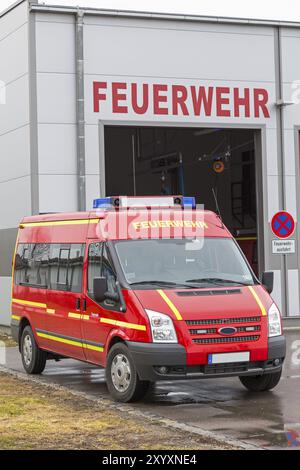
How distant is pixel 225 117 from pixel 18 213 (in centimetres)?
530

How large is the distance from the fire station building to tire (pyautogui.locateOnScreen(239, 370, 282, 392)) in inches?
298

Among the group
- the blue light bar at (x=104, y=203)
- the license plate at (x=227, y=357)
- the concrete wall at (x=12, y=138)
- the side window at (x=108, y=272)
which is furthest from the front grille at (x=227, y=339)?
the concrete wall at (x=12, y=138)

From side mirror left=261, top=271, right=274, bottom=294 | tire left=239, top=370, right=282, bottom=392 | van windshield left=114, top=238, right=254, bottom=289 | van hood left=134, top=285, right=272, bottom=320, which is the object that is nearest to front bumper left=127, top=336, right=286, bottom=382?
van hood left=134, top=285, right=272, bottom=320

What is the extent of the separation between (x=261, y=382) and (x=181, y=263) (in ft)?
5.95

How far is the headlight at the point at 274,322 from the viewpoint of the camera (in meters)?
10.8

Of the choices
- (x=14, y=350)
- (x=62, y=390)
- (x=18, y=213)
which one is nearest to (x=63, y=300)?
(x=62, y=390)

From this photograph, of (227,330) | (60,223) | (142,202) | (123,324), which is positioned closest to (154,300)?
(123,324)

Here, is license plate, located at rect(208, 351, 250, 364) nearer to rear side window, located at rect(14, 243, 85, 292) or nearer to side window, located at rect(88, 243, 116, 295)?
side window, located at rect(88, 243, 116, 295)

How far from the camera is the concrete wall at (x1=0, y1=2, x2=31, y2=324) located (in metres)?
19.8

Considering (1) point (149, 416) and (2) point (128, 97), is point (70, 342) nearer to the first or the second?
(1) point (149, 416)

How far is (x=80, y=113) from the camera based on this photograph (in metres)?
19.5

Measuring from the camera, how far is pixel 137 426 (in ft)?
29.1
